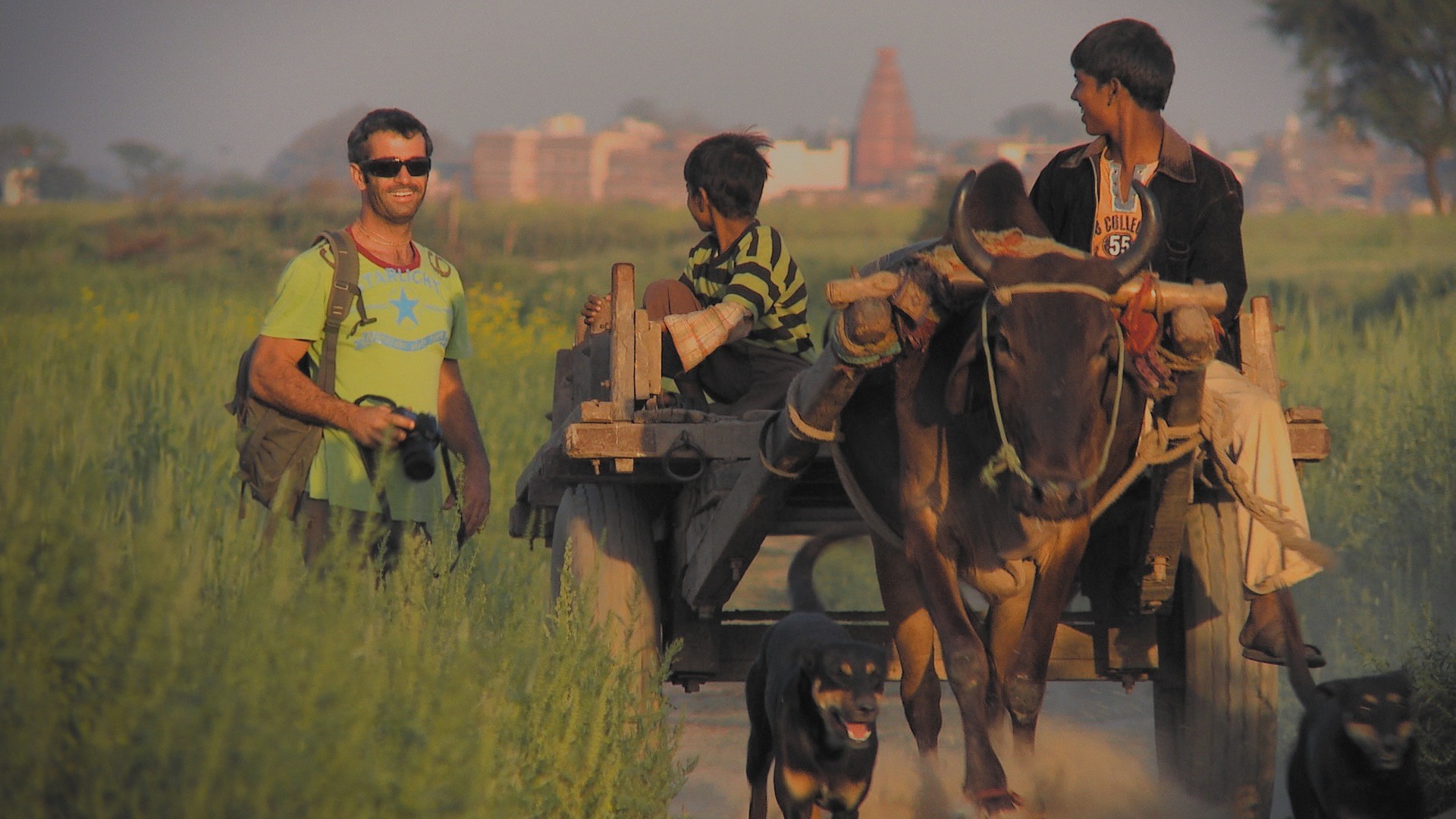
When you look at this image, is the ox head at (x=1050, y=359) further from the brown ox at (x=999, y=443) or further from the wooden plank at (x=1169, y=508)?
the wooden plank at (x=1169, y=508)

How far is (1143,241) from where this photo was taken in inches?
178

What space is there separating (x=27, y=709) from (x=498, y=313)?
16409 millimetres

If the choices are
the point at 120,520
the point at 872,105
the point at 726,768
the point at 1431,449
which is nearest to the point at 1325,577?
the point at 1431,449

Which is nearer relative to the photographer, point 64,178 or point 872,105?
point 64,178

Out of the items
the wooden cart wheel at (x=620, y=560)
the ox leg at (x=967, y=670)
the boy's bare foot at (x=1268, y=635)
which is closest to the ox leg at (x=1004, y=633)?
the ox leg at (x=967, y=670)

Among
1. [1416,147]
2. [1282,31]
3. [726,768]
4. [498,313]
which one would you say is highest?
[1282,31]

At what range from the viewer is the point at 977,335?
178 inches

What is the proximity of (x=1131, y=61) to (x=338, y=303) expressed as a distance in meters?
2.74

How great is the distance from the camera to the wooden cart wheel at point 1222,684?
573 centimetres

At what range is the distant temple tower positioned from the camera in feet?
374

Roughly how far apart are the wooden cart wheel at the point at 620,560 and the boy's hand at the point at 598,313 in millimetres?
781

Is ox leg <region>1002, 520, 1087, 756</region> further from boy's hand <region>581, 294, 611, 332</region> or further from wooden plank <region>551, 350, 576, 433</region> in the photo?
wooden plank <region>551, 350, 576, 433</region>

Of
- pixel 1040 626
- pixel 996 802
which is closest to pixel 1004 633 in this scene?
pixel 1040 626

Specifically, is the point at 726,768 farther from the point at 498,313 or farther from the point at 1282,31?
the point at 1282,31
